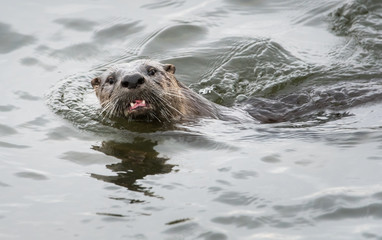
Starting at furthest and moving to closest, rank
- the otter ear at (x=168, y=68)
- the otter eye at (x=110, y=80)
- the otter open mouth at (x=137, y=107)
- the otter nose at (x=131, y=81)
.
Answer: the otter ear at (x=168, y=68) < the otter eye at (x=110, y=80) < the otter open mouth at (x=137, y=107) < the otter nose at (x=131, y=81)

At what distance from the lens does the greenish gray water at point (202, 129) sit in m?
4.44

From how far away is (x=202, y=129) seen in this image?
247 inches

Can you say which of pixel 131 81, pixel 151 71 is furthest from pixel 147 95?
pixel 151 71

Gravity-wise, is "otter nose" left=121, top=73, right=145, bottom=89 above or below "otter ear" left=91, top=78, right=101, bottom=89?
below

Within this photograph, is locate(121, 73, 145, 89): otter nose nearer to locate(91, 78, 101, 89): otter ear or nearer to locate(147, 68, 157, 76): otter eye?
locate(147, 68, 157, 76): otter eye

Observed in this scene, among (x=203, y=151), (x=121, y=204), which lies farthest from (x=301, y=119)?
(x=121, y=204)

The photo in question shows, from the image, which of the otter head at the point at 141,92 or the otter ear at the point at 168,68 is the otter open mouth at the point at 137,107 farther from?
the otter ear at the point at 168,68

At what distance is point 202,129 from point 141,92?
2.25 ft

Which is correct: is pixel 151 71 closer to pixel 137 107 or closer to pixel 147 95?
pixel 147 95

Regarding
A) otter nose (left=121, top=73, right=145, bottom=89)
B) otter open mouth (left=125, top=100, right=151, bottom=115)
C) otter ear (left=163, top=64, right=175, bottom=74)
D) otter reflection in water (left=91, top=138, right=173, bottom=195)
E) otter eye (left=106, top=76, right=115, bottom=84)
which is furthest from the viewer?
otter ear (left=163, top=64, right=175, bottom=74)

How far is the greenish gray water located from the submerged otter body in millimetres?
168

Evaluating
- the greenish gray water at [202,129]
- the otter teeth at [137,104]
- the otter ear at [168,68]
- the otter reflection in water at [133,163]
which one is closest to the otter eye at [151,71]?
the otter ear at [168,68]

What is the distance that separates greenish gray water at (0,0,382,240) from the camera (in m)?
4.44

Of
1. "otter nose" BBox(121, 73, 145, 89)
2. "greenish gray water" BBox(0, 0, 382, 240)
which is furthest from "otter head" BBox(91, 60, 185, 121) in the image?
"greenish gray water" BBox(0, 0, 382, 240)
